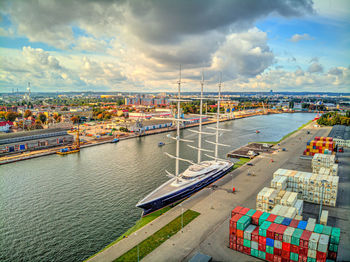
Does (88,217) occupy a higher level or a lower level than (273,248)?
lower

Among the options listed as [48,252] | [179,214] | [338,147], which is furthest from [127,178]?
[338,147]

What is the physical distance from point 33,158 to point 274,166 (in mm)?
42800

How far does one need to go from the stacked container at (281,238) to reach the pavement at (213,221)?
101cm

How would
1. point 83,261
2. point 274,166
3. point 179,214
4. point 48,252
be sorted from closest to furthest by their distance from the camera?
point 83,261, point 48,252, point 179,214, point 274,166

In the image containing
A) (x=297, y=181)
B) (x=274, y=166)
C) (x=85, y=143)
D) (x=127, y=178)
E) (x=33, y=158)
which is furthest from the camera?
(x=85, y=143)

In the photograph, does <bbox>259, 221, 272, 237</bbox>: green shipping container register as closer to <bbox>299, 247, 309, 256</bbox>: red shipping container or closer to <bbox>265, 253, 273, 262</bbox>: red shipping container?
<bbox>265, 253, 273, 262</bbox>: red shipping container

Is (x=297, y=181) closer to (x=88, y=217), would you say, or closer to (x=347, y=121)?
(x=88, y=217)

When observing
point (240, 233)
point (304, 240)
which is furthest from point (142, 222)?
point (304, 240)

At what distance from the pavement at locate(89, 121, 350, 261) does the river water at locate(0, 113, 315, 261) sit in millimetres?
3055

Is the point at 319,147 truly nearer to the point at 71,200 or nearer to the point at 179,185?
the point at 179,185

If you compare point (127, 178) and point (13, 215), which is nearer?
point (13, 215)

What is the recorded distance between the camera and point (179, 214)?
21.2 metres

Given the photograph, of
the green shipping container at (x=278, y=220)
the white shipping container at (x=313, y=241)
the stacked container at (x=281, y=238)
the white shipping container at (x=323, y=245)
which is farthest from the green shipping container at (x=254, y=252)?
the white shipping container at (x=323, y=245)

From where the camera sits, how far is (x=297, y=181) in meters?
24.3
